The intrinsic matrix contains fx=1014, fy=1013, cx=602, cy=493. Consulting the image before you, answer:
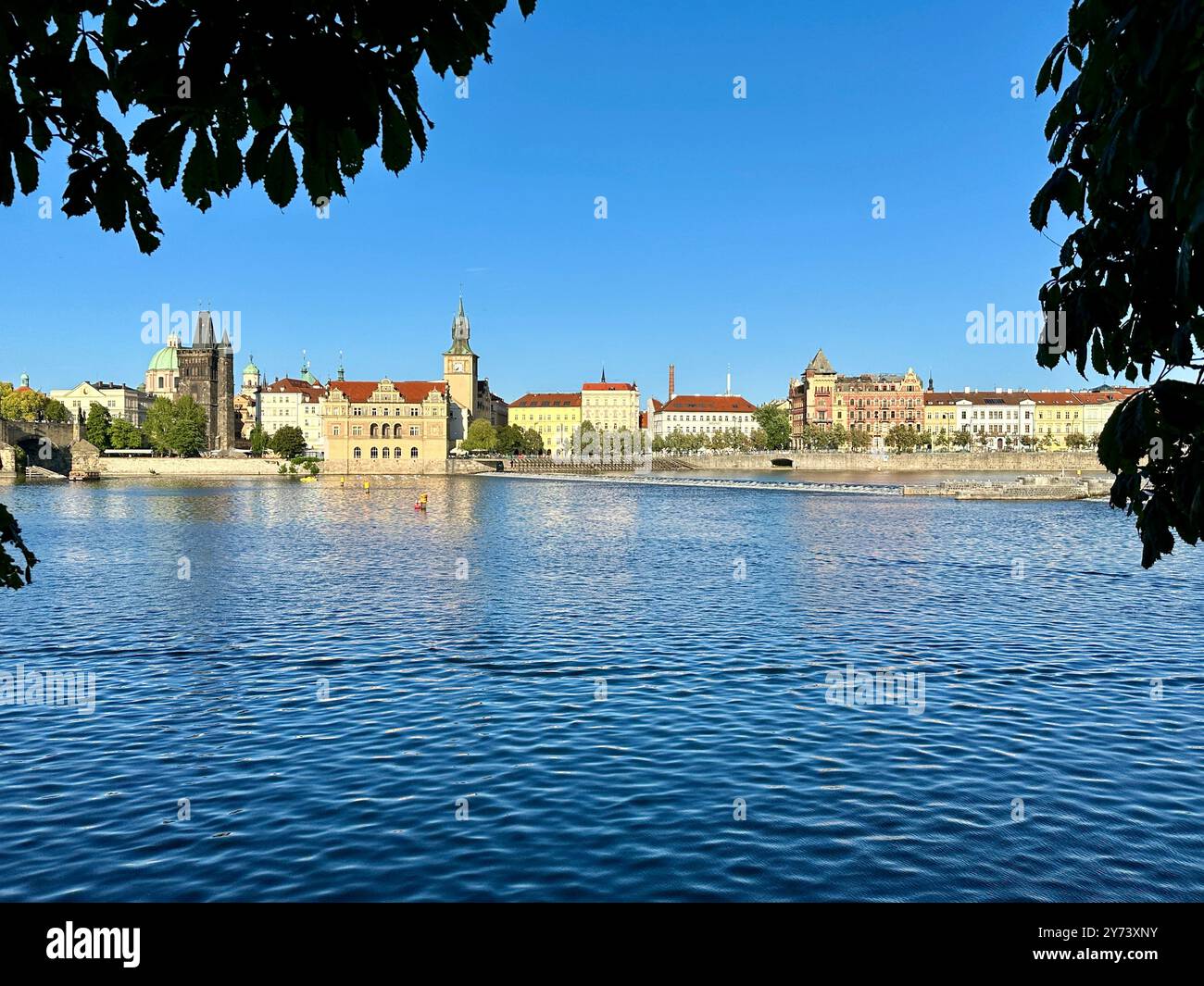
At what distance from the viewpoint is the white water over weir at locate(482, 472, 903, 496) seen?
104938 mm

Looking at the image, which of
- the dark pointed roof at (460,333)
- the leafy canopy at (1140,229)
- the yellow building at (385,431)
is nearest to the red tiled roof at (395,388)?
the yellow building at (385,431)

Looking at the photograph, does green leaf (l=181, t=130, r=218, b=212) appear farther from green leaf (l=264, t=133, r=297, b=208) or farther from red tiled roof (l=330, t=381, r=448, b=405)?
red tiled roof (l=330, t=381, r=448, b=405)

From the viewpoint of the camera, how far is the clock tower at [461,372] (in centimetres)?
18475

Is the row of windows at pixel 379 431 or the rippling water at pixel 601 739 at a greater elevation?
the row of windows at pixel 379 431

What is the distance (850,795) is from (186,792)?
27.1 feet

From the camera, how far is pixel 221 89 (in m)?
3.06

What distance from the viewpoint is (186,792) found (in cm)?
1266

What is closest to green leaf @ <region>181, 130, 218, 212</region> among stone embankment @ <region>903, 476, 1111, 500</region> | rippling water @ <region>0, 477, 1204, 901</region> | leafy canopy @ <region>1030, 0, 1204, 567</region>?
leafy canopy @ <region>1030, 0, 1204, 567</region>

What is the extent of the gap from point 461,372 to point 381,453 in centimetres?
4218

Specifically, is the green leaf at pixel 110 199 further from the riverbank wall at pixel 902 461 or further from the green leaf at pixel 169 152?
the riverbank wall at pixel 902 461

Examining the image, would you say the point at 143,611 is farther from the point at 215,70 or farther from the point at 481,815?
the point at 215,70

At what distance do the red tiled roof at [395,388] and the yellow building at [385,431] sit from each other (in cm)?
14

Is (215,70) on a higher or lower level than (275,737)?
higher
